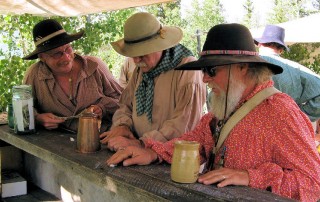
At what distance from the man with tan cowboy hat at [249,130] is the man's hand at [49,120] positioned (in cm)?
105

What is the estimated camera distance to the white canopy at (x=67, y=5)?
12.7ft

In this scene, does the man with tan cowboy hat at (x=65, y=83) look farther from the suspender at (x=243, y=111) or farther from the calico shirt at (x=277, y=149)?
the calico shirt at (x=277, y=149)

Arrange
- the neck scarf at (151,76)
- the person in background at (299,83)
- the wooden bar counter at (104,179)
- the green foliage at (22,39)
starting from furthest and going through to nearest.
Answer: the green foliage at (22,39), the person in background at (299,83), the neck scarf at (151,76), the wooden bar counter at (104,179)

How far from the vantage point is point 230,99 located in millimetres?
1831

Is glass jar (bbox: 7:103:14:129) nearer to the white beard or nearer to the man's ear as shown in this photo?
the white beard

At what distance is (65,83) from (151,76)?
3.00ft

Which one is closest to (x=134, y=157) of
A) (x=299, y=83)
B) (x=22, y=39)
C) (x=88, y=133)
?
(x=88, y=133)

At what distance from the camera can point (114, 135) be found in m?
2.45

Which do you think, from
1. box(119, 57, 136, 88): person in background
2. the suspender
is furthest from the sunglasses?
box(119, 57, 136, 88): person in background

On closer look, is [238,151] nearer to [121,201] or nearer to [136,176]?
[136,176]

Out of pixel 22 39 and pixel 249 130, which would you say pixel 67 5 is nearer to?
pixel 22 39

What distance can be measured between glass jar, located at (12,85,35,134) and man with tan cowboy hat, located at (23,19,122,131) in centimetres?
18

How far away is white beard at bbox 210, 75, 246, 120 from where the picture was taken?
5.96 feet

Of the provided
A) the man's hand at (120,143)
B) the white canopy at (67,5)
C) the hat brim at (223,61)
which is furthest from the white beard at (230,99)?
the white canopy at (67,5)
